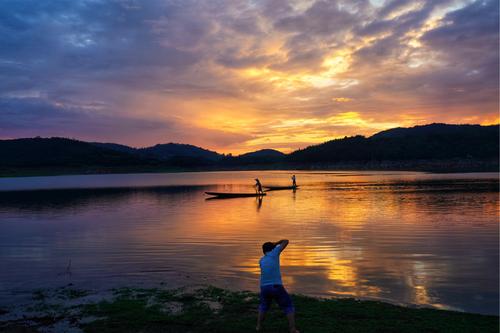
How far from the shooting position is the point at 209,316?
10.9m

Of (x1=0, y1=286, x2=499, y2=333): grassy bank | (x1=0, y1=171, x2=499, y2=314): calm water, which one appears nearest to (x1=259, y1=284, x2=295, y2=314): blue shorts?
(x1=0, y1=286, x2=499, y2=333): grassy bank

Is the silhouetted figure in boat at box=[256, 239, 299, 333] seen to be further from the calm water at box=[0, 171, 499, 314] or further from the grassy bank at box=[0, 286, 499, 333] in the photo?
the calm water at box=[0, 171, 499, 314]

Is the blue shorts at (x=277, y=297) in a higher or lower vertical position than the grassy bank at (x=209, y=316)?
higher

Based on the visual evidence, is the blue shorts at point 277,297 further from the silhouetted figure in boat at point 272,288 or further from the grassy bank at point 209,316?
the grassy bank at point 209,316

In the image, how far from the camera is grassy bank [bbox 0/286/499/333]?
395 inches

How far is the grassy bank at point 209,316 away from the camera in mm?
10023

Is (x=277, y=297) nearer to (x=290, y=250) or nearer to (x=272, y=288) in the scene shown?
(x=272, y=288)

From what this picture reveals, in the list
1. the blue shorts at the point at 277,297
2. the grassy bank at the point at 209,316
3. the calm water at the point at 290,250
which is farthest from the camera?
the calm water at the point at 290,250

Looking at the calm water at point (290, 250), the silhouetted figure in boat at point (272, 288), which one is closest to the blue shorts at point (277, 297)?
the silhouetted figure in boat at point (272, 288)

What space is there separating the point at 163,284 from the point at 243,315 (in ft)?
17.2

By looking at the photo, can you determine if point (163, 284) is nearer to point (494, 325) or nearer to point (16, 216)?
point (494, 325)

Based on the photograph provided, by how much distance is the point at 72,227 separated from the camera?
31766 mm

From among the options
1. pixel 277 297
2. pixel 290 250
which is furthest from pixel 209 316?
pixel 290 250

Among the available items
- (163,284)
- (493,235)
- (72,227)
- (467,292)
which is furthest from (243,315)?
(72,227)
